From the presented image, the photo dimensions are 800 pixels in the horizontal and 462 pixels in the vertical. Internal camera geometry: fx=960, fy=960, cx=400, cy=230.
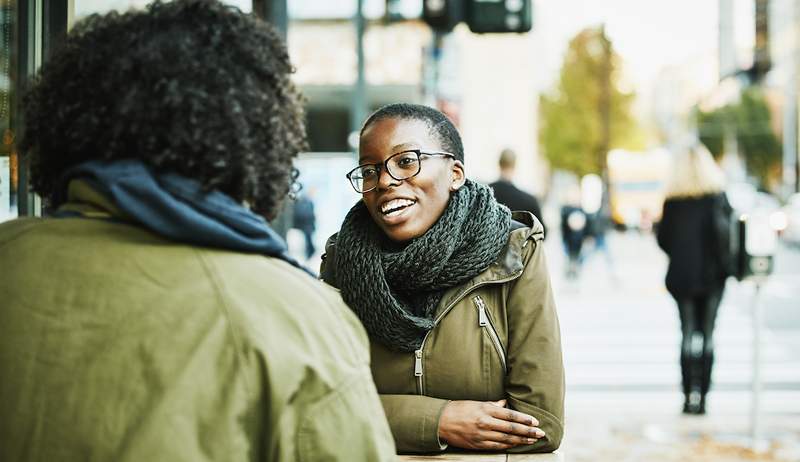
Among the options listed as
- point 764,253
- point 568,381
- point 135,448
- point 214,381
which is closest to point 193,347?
point 214,381

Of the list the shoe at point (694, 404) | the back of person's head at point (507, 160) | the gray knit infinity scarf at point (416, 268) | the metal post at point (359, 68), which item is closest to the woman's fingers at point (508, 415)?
the gray knit infinity scarf at point (416, 268)

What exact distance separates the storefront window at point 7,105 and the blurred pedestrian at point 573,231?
15.8 m

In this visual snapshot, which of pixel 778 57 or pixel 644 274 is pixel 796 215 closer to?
pixel 644 274

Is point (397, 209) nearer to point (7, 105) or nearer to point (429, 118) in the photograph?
point (429, 118)

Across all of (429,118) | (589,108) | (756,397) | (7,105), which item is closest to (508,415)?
(429,118)

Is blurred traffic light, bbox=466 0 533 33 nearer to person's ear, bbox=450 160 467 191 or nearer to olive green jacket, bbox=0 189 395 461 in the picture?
person's ear, bbox=450 160 467 191

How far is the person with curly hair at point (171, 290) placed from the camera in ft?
4.62

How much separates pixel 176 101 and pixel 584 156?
4947cm

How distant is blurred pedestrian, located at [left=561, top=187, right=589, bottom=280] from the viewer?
1889 centimetres

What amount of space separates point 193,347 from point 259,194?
0.98 ft

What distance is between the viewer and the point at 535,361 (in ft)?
7.78

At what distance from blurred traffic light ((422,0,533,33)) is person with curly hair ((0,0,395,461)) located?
19.6 ft

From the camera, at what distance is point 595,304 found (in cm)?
1631

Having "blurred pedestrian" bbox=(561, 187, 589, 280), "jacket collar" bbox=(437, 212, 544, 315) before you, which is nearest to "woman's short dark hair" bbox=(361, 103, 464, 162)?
"jacket collar" bbox=(437, 212, 544, 315)
